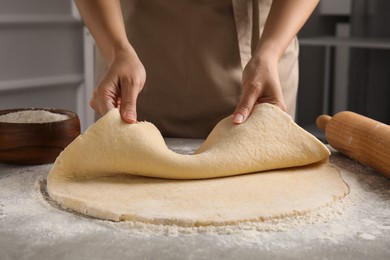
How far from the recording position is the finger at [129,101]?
1029 millimetres

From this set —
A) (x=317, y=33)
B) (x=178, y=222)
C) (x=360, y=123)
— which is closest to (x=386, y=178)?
(x=360, y=123)

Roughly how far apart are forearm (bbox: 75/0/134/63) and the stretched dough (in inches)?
9.8

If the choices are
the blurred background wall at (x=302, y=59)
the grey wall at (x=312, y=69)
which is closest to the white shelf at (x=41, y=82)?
the blurred background wall at (x=302, y=59)

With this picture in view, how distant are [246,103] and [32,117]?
1.32ft

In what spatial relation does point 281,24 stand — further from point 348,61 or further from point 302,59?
point 302,59

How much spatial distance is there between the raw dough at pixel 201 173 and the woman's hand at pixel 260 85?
41 millimetres

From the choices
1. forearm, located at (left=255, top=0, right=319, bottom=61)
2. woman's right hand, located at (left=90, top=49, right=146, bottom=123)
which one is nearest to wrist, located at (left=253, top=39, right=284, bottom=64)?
forearm, located at (left=255, top=0, right=319, bottom=61)

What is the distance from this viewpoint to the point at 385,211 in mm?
888

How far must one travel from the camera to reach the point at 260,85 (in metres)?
1.13

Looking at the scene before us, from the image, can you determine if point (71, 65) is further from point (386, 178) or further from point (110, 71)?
point (386, 178)

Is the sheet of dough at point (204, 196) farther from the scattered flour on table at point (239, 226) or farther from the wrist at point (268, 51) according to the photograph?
the wrist at point (268, 51)

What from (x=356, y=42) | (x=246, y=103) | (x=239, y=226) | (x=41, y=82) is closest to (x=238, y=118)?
(x=246, y=103)

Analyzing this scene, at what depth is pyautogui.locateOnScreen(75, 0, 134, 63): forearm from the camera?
48.7 inches

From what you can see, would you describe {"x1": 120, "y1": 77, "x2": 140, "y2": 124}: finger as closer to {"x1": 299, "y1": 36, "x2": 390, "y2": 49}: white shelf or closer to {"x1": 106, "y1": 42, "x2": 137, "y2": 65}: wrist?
{"x1": 106, "y1": 42, "x2": 137, "y2": 65}: wrist
